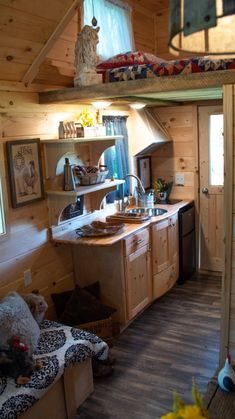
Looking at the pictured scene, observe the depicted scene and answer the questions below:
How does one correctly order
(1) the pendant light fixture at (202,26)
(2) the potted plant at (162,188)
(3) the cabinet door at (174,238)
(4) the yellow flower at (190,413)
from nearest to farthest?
(1) the pendant light fixture at (202,26), (4) the yellow flower at (190,413), (3) the cabinet door at (174,238), (2) the potted plant at (162,188)

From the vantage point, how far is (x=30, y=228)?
3.09 m

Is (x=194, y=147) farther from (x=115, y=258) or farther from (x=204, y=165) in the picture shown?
Result: (x=115, y=258)

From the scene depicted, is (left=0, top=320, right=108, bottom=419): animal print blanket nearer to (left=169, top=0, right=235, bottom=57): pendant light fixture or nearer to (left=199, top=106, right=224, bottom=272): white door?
(left=169, top=0, right=235, bottom=57): pendant light fixture

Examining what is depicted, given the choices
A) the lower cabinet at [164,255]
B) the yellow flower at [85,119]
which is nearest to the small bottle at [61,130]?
the yellow flower at [85,119]

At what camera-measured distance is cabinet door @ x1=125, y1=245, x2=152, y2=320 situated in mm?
3443

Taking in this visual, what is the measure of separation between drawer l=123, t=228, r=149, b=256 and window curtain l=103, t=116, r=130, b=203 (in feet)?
2.08

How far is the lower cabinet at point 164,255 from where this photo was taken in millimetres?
3930

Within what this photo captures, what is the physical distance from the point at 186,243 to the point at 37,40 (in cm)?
275

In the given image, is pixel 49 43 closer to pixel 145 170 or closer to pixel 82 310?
pixel 82 310

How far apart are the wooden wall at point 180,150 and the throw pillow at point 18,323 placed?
2.75 meters

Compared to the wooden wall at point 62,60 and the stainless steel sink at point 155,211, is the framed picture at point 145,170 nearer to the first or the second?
the stainless steel sink at point 155,211

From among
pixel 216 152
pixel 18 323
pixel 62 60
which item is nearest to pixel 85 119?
pixel 62 60

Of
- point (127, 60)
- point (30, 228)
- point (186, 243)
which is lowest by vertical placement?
point (186, 243)

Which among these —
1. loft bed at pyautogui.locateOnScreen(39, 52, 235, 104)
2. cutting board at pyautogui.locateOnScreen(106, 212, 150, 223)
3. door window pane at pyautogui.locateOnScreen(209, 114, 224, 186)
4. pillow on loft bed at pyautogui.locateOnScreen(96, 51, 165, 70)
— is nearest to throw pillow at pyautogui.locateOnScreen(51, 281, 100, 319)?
Answer: cutting board at pyautogui.locateOnScreen(106, 212, 150, 223)
